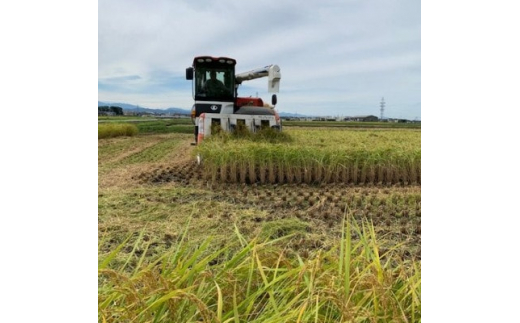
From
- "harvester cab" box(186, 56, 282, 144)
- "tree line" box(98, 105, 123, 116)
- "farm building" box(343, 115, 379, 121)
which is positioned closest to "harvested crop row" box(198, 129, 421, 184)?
"farm building" box(343, 115, 379, 121)

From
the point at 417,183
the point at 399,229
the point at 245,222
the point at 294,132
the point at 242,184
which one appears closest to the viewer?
the point at 399,229

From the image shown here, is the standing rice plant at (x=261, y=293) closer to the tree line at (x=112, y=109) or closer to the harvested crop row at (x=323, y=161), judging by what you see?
the tree line at (x=112, y=109)

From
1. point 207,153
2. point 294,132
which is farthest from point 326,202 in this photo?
point 294,132

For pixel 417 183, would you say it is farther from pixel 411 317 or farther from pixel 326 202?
pixel 411 317

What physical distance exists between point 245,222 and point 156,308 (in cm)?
65

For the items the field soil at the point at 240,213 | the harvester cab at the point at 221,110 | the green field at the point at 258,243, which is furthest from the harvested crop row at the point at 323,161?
the harvester cab at the point at 221,110

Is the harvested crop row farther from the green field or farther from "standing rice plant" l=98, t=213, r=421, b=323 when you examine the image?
"standing rice plant" l=98, t=213, r=421, b=323

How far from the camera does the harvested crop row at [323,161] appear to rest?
79.4 inches

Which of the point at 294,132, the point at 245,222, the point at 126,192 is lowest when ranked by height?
the point at 245,222

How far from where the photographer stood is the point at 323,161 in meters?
2.45

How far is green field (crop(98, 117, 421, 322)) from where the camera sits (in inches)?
34.1

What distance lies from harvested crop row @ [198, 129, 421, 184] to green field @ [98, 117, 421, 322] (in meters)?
0.02
